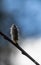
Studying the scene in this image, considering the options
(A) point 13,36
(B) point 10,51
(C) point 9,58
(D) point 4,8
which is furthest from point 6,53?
(A) point 13,36

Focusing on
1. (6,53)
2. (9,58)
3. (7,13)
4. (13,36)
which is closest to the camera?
(13,36)

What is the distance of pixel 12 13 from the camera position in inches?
197

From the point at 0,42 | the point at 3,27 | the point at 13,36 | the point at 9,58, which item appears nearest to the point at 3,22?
the point at 3,27

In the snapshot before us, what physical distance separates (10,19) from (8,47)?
53cm

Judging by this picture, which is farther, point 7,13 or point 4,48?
point 7,13

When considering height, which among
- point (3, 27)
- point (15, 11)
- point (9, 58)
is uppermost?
point (15, 11)

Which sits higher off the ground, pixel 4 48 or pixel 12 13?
pixel 12 13

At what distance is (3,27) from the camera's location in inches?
187

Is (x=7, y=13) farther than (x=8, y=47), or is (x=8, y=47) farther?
(x=7, y=13)

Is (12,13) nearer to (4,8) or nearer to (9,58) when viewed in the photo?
(4,8)

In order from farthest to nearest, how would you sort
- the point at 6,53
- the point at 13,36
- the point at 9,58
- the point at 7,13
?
1. the point at 7,13
2. the point at 6,53
3. the point at 9,58
4. the point at 13,36

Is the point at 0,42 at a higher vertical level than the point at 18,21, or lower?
lower

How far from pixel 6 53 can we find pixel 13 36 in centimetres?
370

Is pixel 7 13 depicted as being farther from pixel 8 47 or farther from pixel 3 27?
pixel 8 47
